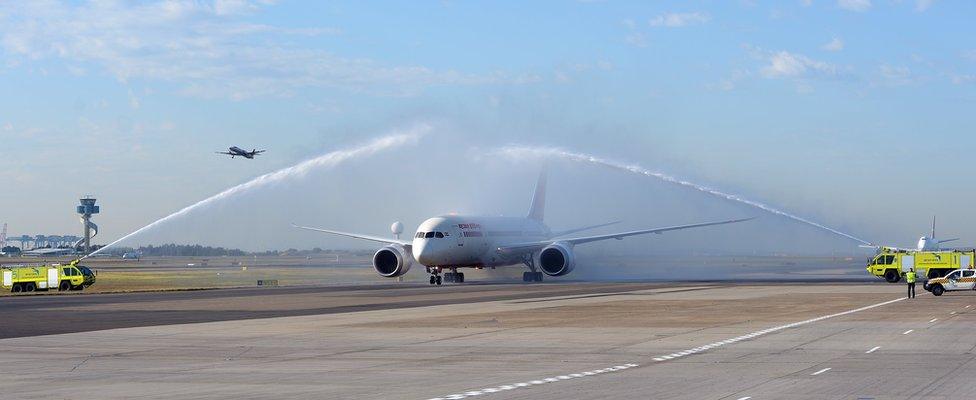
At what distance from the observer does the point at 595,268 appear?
90.5 metres

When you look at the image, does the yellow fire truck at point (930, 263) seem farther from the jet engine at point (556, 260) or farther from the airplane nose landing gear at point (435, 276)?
the airplane nose landing gear at point (435, 276)

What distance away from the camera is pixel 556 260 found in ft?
255

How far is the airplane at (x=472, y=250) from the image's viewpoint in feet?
246

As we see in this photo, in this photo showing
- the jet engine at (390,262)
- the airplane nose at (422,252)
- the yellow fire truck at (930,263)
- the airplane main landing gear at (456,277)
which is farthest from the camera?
the jet engine at (390,262)

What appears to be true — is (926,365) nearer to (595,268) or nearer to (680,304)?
(680,304)

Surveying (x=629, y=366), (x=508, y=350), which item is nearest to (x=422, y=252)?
(x=508, y=350)

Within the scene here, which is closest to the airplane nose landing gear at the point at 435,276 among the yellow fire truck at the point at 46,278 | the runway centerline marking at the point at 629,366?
the yellow fire truck at the point at 46,278

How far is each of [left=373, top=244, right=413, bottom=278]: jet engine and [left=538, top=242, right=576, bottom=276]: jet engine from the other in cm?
917

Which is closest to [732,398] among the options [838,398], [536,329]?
[838,398]

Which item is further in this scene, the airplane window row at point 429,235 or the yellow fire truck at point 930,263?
the airplane window row at point 429,235

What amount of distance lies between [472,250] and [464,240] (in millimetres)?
1416

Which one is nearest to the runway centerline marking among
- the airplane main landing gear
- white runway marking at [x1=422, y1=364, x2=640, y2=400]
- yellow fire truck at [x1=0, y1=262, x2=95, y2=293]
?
white runway marking at [x1=422, y1=364, x2=640, y2=400]

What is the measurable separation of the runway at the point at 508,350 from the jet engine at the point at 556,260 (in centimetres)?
2438

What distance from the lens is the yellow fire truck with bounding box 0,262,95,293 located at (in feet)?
232
